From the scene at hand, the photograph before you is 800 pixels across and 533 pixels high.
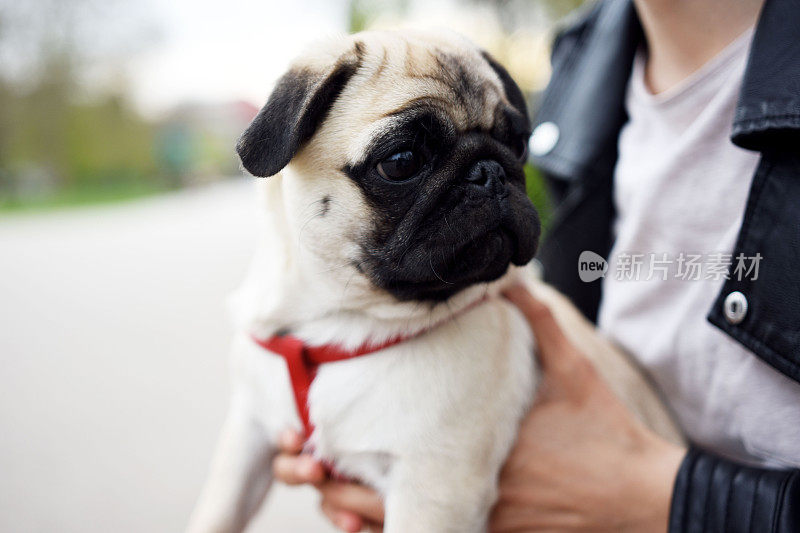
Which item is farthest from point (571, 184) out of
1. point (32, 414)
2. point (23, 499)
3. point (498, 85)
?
point (32, 414)

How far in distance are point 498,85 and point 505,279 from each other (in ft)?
1.37

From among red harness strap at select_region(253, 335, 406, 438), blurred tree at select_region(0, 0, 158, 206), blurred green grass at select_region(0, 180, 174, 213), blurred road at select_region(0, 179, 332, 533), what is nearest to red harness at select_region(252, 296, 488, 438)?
red harness strap at select_region(253, 335, 406, 438)

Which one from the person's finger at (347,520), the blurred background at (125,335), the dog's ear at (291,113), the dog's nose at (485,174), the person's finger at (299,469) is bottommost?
the blurred background at (125,335)

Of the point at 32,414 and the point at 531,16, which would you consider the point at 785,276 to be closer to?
the point at 32,414

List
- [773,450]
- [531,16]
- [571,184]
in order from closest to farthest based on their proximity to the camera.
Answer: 1. [773,450]
2. [571,184]
3. [531,16]

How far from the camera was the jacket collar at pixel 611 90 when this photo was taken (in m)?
1.06

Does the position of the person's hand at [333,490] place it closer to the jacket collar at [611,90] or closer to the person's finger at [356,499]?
the person's finger at [356,499]

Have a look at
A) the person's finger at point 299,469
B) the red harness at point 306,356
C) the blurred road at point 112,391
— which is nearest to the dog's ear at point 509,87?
the red harness at point 306,356

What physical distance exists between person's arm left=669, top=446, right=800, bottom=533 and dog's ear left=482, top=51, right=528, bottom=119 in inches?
29.5

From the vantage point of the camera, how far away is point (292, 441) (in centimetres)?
122

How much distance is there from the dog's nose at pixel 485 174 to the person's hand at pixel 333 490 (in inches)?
23.8

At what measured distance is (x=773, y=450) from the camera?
3.79 feet

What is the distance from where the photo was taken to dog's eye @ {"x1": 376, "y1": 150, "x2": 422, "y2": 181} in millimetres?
1020

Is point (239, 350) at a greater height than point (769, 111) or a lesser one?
lesser
